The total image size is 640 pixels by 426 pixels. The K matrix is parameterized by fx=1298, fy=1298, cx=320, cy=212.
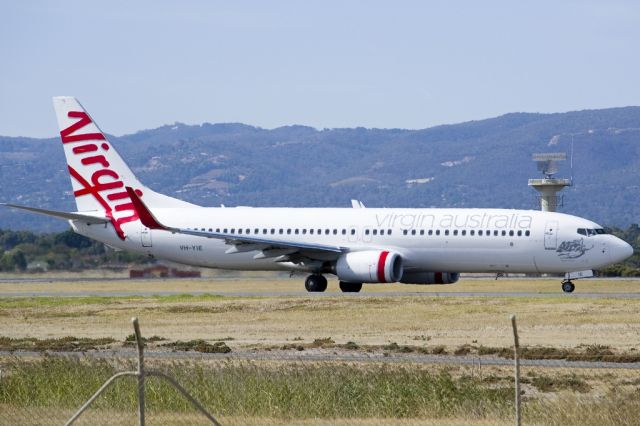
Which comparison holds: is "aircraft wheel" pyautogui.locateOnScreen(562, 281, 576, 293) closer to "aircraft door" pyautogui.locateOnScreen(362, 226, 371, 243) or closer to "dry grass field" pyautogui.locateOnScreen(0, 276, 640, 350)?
"dry grass field" pyautogui.locateOnScreen(0, 276, 640, 350)

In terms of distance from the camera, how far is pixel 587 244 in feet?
165

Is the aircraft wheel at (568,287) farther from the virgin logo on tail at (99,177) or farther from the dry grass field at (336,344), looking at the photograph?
the virgin logo on tail at (99,177)

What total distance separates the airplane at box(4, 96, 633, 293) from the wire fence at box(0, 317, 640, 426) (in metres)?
23.4

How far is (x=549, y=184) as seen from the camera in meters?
96.4

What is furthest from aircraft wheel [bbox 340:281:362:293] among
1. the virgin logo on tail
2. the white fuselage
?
the virgin logo on tail

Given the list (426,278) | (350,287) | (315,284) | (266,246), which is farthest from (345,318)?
(426,278)

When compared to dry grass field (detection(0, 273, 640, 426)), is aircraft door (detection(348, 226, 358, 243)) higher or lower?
higher

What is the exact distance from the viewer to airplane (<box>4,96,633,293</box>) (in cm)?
5053

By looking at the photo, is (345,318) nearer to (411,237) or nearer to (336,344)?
(336,344)

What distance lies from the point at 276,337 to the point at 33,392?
1193 centimetres

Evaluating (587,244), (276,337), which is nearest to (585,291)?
(587,244)

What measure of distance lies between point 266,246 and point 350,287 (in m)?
3.89

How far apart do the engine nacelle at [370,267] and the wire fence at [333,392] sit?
23187 millimetres

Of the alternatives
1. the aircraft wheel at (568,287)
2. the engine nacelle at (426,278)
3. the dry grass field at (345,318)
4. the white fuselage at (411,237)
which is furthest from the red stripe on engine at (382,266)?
the aircraft wheel at (568,287)
